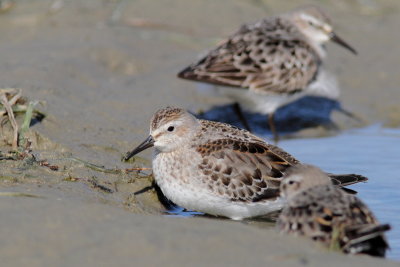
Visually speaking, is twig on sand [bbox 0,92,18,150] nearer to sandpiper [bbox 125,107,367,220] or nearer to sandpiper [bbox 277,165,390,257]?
sandpiper [bbox 125,107,367,220]

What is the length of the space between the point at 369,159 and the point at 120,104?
10.9 ft

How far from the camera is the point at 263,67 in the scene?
35.0 feet

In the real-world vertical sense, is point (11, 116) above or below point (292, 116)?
above

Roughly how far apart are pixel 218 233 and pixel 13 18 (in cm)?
865

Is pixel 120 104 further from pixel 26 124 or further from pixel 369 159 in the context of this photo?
pixel 369 159

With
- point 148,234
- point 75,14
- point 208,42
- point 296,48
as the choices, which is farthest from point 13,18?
point 148,234

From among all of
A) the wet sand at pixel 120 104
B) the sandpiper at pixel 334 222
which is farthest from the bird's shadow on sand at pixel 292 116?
the sandpiper at pixel 334 222

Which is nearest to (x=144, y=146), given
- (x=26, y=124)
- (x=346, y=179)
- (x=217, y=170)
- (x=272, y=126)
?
(x=217, y=170)

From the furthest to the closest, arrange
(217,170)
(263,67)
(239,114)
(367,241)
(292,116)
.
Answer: (292,116) < (239,114) < (263,67) < (217,170) < (367,241)

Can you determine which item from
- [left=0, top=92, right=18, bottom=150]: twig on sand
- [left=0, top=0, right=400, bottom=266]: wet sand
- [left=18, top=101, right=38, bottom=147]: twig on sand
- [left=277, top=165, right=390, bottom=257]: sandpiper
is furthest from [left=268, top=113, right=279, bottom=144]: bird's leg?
[left=277, top=165, right=390, bottom=257]: sandpiper

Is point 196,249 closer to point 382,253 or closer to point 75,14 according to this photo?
point 382,253

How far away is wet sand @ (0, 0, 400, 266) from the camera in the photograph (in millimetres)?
5311

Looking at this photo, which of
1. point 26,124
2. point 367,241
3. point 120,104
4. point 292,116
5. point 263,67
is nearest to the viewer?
point 367,241

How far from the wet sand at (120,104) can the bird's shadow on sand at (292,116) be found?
0.68 feet
